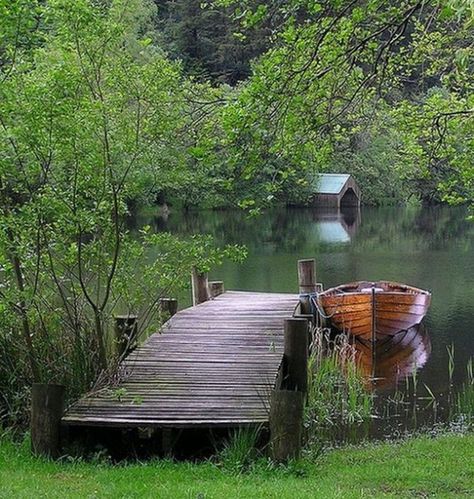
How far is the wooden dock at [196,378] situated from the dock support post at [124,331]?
0.18 metres

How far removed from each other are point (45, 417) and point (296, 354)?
332cm

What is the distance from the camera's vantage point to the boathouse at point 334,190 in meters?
54.4

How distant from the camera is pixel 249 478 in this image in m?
6.52

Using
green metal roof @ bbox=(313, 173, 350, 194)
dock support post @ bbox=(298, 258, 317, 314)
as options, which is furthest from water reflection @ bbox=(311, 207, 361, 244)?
dock support post @ bbox=(298, 258, 317, 314)

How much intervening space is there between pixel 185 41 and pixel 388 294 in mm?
42244

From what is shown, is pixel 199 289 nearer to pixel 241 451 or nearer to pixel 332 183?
pixel 241 451

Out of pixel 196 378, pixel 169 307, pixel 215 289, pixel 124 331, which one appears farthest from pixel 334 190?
pixel 196 378

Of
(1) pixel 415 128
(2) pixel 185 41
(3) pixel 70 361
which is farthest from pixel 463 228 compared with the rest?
(3) pixel 70 361

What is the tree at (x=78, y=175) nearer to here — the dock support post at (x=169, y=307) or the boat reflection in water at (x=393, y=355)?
the dock support post at (x=169, y=307)

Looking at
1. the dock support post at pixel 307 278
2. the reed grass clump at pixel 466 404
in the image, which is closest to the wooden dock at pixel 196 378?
the reed grass clump at pixel 466 404

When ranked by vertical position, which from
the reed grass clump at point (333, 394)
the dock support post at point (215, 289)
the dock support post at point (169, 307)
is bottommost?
the reed grass clump at point (333, 394)

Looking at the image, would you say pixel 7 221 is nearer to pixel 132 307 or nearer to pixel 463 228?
pixel 132 307

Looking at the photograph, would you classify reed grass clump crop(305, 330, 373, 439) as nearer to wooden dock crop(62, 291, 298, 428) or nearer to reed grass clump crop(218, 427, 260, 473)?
wooden dock crop(62, 291, 298, 428)

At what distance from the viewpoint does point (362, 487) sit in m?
6.42
